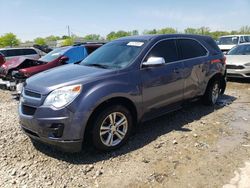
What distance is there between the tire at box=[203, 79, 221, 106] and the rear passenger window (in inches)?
30.8

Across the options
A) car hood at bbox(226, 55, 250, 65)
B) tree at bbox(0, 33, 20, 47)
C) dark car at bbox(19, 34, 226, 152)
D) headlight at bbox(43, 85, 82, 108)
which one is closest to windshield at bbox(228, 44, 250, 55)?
car hood at bbox(226, 55, 250, 65)

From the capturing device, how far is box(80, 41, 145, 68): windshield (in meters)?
4.71

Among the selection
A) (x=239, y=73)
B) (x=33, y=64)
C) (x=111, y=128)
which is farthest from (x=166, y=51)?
(x=239, y=73)

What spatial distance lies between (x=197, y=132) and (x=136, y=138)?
1.14 metres

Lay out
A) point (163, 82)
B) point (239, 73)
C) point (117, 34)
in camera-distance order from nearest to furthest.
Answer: point (163, 82) < point (239, 73) < point (117, 34)

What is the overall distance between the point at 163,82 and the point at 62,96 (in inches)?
74.6

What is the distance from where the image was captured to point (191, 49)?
5.89 meters

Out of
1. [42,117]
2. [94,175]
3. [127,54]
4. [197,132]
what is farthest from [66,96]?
[197,132]

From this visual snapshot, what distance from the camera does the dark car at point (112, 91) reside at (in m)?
3.81

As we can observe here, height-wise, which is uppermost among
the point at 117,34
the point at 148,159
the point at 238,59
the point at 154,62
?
the point at 117,34

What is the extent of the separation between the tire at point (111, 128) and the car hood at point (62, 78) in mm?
535

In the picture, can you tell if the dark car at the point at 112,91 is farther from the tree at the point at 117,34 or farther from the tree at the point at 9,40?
the tree at the point at 117,34

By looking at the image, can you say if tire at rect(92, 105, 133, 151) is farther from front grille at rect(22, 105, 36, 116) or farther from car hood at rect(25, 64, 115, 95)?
front grille at rect(22, 105, 36, 116)

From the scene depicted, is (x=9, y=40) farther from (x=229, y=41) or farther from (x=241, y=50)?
Answer: (x=241, y=50)
